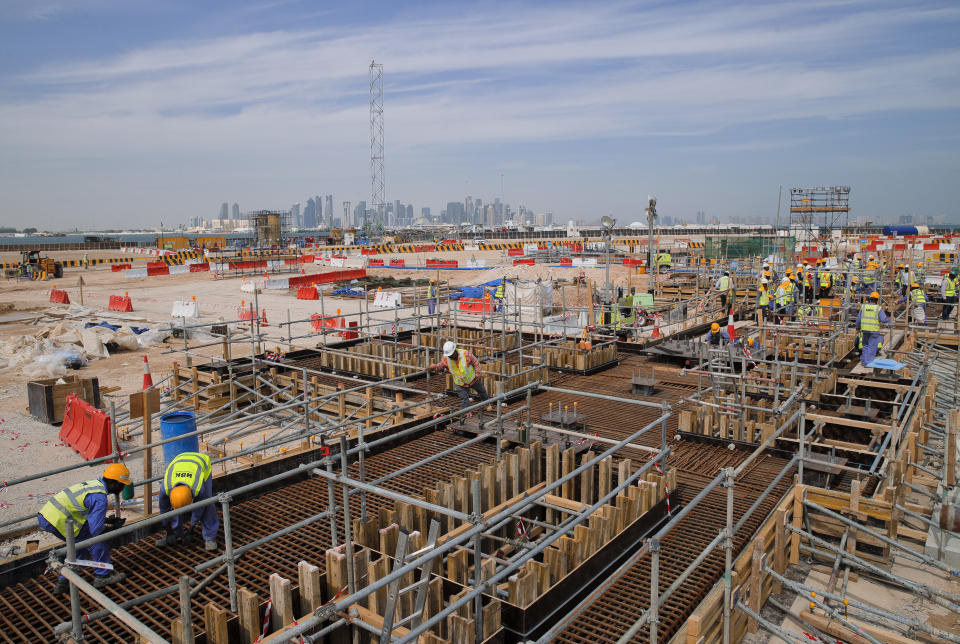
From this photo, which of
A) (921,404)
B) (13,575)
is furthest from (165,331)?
(921,404)

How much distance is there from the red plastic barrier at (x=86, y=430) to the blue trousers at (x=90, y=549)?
5.39 meters

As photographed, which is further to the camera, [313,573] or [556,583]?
[556,583]

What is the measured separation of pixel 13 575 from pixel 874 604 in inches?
357

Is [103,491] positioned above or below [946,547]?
above

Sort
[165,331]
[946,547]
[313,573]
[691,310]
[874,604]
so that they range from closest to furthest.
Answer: [313,573] → [874,604] → [946,547] → [165,331] → [691,310]

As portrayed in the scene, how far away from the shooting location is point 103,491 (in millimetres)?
6344

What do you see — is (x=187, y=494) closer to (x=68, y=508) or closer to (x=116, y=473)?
(x=116, y=473)

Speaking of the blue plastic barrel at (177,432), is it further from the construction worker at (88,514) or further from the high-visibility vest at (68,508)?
the high-visibility vest at (68,508)

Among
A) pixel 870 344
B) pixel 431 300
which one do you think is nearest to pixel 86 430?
pixel 431 300

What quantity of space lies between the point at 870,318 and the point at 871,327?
0.72ft

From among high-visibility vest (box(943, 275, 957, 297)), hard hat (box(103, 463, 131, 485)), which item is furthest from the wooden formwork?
high-visibility vest (box(943, 275, 957, 297))

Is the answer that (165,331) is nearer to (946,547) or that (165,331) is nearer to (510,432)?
(510,432)

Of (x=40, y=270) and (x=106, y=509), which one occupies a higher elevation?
(x=106, y=509)

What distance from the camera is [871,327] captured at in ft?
44.0
